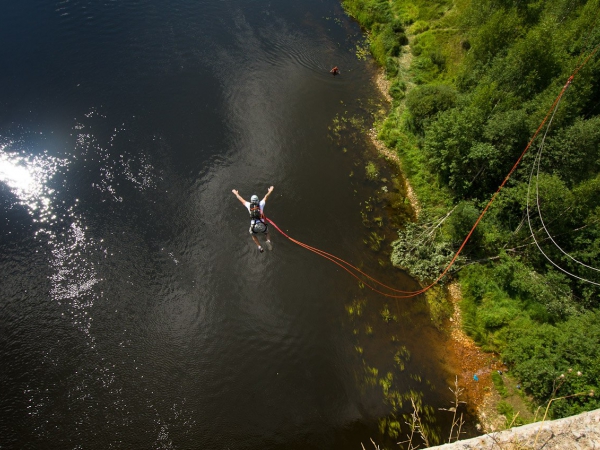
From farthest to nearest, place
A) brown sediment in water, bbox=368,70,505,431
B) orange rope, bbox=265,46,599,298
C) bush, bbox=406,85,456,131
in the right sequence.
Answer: bush, bbox=406,85,456,131, orange rope, bbox=265,46,599,298, brown sediment in water, bbox=368,70,505,431

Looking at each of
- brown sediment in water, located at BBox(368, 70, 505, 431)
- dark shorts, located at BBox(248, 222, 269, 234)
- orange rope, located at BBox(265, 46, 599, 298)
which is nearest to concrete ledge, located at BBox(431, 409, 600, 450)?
brown sediment in water, located at BBox(368, 70, 505, 431)

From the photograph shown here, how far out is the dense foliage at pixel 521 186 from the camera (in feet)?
51.9

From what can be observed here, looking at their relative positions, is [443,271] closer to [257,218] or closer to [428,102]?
[257,218]

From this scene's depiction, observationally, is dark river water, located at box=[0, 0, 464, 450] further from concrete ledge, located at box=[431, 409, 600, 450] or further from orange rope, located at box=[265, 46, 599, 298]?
concrete ledge, located at box=[431, 409, 600, 450]

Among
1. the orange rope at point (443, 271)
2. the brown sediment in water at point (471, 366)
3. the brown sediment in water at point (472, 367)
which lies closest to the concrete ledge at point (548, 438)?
the brown sediment in water at point (471, 366)

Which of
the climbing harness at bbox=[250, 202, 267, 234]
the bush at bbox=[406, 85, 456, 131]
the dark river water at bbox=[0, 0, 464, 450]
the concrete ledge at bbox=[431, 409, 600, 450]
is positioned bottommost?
the dark river water at bbox=[0, 0, 464, 450]

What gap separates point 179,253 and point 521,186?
1781 cm

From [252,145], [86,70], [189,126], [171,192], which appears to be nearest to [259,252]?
[171,192]

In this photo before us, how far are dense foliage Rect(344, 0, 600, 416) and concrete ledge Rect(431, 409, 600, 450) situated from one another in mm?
7281

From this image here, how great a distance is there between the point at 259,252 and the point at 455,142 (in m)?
12.2

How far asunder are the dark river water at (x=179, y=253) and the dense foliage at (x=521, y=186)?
3026mm

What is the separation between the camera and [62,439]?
44.6ft

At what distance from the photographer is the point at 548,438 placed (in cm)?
752

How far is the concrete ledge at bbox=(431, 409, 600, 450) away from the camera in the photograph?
7.44 m
